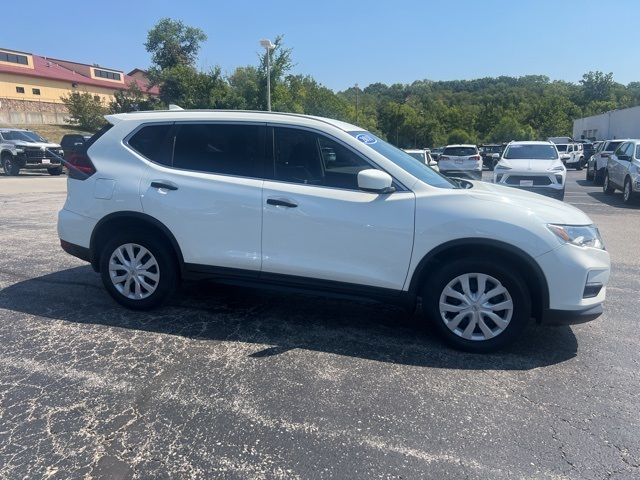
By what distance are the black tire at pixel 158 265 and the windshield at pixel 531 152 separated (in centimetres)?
1129

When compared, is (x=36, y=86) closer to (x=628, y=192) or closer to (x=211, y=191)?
(x=628, y=192)

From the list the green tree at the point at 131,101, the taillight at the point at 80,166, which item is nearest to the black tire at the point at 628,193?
the taillight at the point at 80,166

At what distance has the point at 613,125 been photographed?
141ft

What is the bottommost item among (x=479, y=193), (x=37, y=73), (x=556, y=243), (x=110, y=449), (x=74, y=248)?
(x=110, y=449)

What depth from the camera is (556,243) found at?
370cm

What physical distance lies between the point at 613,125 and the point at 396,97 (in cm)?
5674

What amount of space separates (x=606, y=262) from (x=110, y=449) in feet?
12.3

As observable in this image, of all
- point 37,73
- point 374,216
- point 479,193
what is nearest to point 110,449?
point 374,216

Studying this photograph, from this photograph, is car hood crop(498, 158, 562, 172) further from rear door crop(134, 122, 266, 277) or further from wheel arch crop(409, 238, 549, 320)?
rear door crop(134, 122, 266, 277)

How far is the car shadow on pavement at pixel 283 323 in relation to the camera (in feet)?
12.9

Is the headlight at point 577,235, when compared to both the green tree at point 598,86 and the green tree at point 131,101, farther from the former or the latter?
the green tree at point 598,86

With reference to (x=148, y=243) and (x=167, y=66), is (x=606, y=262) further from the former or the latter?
(x=167, y=66)

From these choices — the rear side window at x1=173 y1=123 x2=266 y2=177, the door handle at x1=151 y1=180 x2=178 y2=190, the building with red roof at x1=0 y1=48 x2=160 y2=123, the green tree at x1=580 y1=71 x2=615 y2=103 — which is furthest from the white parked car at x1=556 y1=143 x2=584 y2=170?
the green tree at x1=580 y1=71 x2=615 y2=103

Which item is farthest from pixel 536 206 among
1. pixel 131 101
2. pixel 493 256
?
pixel 131 101
